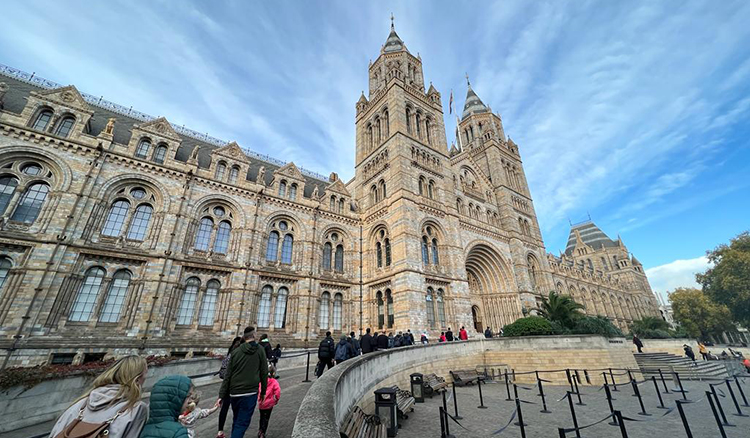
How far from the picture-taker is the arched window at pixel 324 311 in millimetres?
18953

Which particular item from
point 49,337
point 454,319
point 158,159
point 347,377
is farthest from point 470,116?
point 49,337

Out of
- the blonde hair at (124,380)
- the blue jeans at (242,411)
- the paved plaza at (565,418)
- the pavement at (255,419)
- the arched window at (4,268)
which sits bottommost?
the paved plaza at (565,418)

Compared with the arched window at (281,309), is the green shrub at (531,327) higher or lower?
lower

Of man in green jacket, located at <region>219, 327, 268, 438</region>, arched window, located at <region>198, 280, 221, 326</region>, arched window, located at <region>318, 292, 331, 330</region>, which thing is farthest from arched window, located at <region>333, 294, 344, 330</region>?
man in green jacket, located at <region>219, 327, 268, 438</region>

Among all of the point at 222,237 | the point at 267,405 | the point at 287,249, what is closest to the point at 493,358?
the point at 267,405

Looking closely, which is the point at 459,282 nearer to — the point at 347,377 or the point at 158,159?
the point at 347,377

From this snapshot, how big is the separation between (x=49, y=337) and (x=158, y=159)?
999 cm

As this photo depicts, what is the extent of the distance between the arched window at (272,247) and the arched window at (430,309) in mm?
10629

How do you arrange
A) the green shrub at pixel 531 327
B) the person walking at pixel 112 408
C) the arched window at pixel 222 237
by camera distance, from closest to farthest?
1. the person walking at pixel 112 408
2. the green shrub at pixel 531 327
3. the arched window at pixel 222 237

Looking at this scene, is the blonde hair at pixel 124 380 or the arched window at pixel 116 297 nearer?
the blonde hair at pixel 124 380

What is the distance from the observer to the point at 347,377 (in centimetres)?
563

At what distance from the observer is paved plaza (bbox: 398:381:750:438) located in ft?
22.3

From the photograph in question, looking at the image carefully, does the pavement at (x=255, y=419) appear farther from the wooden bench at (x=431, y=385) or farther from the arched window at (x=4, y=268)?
the arched window at (x=4, y=268)

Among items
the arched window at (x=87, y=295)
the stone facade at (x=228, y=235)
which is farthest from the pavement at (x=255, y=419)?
the arched window at (x=87, y=295)
